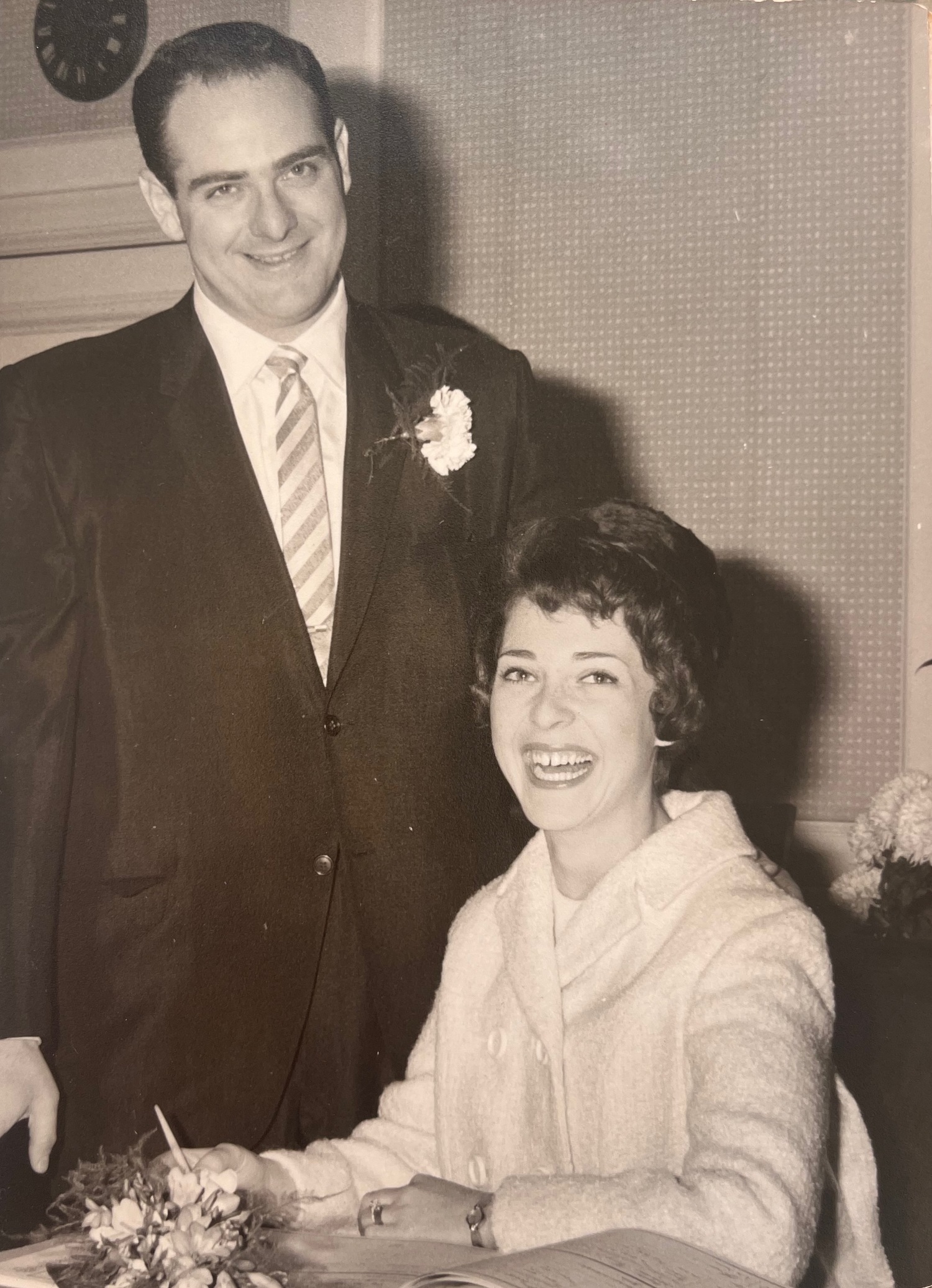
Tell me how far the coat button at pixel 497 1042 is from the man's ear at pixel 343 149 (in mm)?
907

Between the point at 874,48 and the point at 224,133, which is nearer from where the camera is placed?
the point at 224,133

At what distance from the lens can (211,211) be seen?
4.16 ft

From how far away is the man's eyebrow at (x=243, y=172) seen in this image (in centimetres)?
125

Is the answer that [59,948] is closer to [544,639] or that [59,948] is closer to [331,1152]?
[331,1152]

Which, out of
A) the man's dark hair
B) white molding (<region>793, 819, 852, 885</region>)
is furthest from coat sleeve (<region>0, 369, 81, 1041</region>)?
white molding (<region>793, 819, 852, 885</region>)

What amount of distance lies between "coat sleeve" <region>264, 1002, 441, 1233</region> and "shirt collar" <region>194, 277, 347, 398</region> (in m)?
0.71

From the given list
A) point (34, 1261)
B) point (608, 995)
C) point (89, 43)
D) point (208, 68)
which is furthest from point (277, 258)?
point (34, 1261)

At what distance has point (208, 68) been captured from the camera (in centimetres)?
126

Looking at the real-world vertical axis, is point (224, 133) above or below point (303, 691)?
above

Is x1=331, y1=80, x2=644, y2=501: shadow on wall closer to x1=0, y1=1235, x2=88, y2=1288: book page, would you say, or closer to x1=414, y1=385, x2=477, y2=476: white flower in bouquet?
x1=414, y1=385, x2=477, y2=476: white flower in bouquet

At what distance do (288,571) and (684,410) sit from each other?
47 cm

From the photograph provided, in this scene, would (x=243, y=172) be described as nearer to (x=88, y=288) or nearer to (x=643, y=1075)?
(x=88, y=288)

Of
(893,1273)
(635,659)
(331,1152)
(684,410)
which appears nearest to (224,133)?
(684,410)

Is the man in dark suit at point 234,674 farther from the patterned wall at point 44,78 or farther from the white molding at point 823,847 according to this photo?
the white molding at point 823,847
